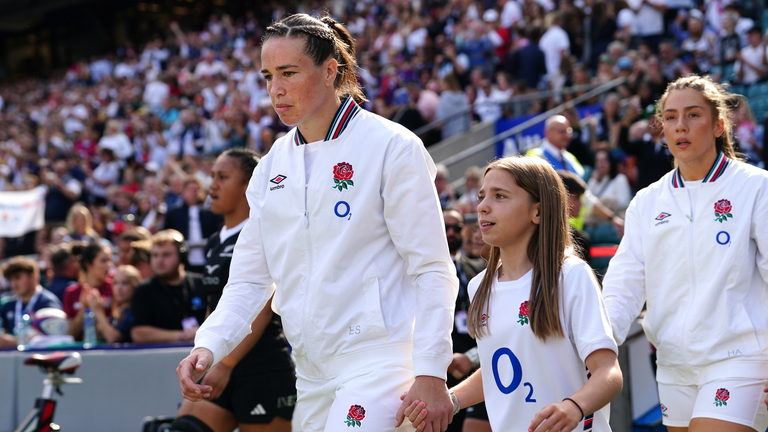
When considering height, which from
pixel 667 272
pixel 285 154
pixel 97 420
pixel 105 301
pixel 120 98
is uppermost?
pixel 120 98

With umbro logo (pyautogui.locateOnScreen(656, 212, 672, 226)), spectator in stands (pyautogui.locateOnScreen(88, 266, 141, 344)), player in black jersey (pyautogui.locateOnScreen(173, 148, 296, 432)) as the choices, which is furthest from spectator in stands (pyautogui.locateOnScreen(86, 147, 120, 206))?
umbro logo (pyautogui.locateOnScreen(656, 212, 672, 226))

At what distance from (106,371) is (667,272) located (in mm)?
4341

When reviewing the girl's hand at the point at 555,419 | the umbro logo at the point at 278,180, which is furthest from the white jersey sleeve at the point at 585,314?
the umbro logo at the point at 278,180

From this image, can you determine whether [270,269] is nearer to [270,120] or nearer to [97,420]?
[97,420]

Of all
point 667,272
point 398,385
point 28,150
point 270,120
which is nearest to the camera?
point 398,385

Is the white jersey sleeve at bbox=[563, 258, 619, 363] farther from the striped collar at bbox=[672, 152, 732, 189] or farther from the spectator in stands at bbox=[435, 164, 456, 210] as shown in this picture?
the spectator in stands at bbox=[435, 164, 456, 210]

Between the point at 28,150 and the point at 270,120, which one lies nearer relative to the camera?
the point at 270,120

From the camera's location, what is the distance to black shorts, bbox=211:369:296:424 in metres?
4.12

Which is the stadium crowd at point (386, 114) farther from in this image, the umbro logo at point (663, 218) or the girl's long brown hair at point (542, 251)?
the girl's long brown hair at point (542, 251)

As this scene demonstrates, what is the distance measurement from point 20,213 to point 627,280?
36.9 feet

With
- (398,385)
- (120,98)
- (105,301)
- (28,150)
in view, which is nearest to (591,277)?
(398,385)

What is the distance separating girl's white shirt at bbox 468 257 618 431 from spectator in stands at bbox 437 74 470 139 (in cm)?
1057

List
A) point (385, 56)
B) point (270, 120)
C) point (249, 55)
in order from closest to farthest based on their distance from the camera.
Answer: point (270, 120) < point (385, 56) < point (249, 55)

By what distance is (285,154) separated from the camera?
9.64 feet
